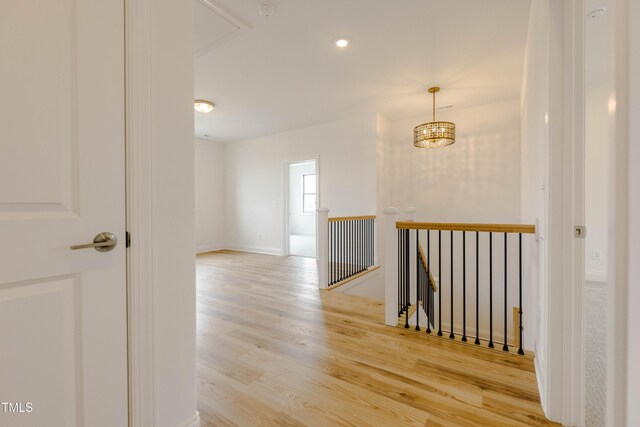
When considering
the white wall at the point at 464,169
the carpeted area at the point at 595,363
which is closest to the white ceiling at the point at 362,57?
the white wall at the point at 464,169

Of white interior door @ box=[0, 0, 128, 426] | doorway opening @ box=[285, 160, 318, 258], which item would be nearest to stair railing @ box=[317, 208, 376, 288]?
white interior door @ box=[0, 0, 128, 426]

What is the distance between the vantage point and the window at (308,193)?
959 cm

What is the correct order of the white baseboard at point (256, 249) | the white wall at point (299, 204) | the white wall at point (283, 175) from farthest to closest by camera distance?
the white wall at point (299, 204) → the white baseboard at point (256, 249) → the white wall at point (283, 175)

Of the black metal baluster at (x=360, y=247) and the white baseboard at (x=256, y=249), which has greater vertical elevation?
the black metal baluster at (x=360, y=247)

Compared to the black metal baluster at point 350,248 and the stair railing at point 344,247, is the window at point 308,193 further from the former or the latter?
the black metal baluster at point 350,248

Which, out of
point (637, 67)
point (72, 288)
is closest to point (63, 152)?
point (72, 288)

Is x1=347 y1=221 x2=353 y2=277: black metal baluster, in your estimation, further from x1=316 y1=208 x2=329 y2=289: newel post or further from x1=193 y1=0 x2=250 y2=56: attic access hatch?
x1=193 y1=0 x2=250 y2=56: attic access hatch

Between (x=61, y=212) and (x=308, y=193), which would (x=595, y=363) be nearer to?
(x=61, y=212)

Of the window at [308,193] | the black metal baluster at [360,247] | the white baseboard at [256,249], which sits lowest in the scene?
the white baseboard at [256,249]

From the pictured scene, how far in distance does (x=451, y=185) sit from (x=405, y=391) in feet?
13.4

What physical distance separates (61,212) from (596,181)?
537 centimetres

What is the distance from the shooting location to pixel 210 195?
6711 mm

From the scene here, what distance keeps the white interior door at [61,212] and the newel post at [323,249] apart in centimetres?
264

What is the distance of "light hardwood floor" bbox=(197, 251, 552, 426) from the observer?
1.39m
